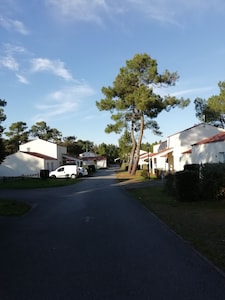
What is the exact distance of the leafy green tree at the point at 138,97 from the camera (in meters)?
52.1

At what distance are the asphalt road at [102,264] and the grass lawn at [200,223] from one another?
30 centimetres

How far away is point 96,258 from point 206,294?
2.56 meters

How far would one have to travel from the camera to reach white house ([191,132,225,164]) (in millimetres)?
27266

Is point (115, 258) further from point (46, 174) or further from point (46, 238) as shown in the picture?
point (46, 174)

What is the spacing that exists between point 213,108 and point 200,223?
47.2m

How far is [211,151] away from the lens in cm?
2866

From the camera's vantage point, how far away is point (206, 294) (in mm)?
5070

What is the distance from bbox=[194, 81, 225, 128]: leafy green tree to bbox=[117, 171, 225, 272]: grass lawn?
38.4 meters

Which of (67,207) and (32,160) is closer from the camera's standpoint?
(67,207)

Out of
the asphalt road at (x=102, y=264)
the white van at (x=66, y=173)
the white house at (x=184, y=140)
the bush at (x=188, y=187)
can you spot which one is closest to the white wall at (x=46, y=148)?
the white van at (x=66, y=173)

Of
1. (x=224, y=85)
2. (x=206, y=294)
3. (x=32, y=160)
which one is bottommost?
(x=206, y=294)

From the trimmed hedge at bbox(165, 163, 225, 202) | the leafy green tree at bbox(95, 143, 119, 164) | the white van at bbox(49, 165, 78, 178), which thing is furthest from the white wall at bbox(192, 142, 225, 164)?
the leafy green tree at bbox(95, 143, 119, 164)

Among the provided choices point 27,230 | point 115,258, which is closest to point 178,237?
point 115,258

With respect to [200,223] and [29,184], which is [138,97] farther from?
[200,223]
